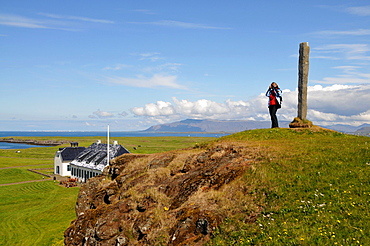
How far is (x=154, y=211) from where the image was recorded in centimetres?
1733

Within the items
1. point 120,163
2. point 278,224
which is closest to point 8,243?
point 120,163

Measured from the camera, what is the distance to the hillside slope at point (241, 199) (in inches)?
513

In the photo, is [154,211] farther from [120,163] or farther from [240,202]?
[120,163]

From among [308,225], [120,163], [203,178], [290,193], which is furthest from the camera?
[120,163]

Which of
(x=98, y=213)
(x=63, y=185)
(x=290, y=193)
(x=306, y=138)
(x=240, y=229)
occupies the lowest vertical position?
(x=63, y=185)

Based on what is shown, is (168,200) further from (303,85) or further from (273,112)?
(303,85)

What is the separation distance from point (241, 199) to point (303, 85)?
1702 cm

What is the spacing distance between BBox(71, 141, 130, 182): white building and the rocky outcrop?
34230 millimetres

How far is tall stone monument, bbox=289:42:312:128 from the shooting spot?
28.4 metres

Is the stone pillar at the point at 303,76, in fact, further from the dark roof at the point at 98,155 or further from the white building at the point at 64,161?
the white building at the point at 64,161

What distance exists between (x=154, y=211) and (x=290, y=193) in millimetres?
7499

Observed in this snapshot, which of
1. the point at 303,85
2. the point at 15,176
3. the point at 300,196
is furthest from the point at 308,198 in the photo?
the point at 15,176

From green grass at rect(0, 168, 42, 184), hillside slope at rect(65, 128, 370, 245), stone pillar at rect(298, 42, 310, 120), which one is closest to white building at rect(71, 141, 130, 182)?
green grass at rect(0, 168, 42, 184)

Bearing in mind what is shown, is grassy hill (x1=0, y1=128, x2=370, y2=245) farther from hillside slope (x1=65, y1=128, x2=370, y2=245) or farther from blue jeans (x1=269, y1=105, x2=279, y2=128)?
blue jeans (x1=269, y1=105, x2=279, y2=128)
